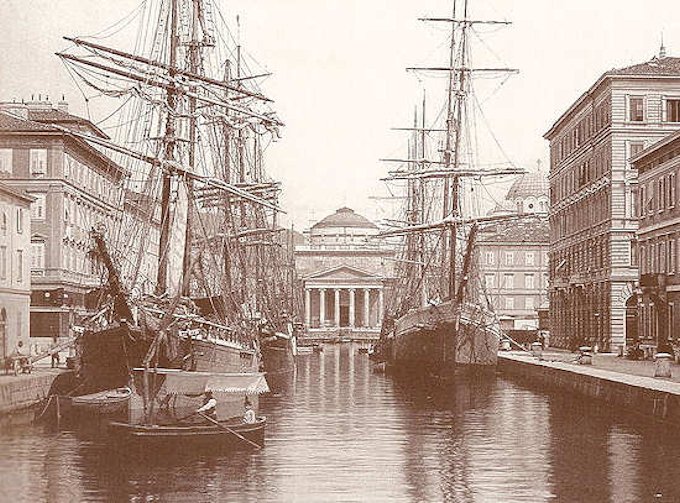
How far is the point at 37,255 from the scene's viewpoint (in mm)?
75375

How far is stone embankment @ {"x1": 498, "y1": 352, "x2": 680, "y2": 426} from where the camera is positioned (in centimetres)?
4003

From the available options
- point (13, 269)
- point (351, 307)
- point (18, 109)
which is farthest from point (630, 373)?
point (351, 307)

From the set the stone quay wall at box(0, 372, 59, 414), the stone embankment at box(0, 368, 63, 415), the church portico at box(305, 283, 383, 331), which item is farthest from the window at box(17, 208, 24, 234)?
the church portico at box(305, 283, 383, 331)

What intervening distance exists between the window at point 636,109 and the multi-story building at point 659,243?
8471 mm

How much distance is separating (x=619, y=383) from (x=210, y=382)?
14.1m

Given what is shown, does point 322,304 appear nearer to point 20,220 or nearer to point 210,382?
point 20,220

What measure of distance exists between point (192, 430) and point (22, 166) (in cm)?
4684

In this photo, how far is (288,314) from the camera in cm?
9338

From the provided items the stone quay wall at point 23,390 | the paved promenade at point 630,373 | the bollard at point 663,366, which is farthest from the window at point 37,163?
the bollard at point 663,366

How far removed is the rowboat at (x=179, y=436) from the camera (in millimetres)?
32281

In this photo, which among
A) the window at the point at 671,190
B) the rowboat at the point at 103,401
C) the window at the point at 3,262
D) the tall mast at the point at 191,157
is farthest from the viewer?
the window at the point at 671,190

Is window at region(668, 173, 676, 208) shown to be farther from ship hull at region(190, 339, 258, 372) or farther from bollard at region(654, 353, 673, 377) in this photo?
ship hull at region(190, 339, 258, 372)

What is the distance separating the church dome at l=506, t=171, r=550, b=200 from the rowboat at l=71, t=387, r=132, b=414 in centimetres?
15638

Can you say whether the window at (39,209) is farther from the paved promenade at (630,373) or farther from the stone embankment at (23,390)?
the stone embankment at (23,390)
